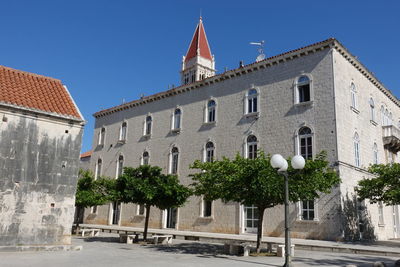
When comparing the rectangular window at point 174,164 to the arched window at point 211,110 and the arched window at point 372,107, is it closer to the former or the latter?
the arched window at point 211,110

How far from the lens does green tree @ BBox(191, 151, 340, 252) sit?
13.1 meters

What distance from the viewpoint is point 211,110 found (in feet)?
88.4

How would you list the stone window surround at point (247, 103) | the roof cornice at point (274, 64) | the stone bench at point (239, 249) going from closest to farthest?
1. the stone bench at point (239, 249)
2. the roof cornice at point (274, 64)
3. the stone window surround at point (247, 103)

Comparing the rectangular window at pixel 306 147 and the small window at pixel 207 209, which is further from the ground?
the rectangular window at pixel 306 147

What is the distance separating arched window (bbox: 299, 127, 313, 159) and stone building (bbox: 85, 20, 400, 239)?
0.06 metres

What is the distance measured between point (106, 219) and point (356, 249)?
75.3 ft

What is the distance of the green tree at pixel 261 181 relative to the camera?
13078 mm

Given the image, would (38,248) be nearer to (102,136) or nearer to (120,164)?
(120,164)

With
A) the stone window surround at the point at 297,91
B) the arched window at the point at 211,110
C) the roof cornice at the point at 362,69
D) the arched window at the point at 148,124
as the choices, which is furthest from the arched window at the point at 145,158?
the roof cornice at the point at 362,69

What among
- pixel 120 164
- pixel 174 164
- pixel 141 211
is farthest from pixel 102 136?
pixel 174 164

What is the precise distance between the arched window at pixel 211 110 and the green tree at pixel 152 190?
29.3 ft

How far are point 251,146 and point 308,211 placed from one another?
18.7 ft

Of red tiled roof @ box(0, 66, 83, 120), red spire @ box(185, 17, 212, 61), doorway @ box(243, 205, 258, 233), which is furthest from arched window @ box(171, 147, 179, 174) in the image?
red spire @ box(185, 17, 212, 61)

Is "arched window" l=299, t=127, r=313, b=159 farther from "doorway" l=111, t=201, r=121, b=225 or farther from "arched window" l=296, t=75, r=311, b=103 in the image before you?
"doorway" l=111, t=201, r=121, b=225
